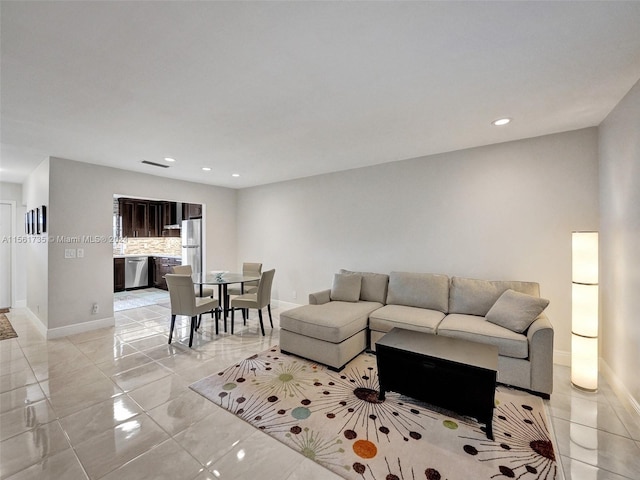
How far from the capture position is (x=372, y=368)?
9.89 feet

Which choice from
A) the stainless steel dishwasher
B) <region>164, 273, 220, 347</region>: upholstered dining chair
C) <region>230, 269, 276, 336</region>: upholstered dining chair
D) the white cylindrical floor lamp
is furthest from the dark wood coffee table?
the stainless steel dishwasher

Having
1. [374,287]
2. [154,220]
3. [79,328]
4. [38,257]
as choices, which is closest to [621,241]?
[374,287]

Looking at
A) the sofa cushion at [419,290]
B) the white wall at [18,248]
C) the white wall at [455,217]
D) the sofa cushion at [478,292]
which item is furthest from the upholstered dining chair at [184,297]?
the white wall at [18,248]

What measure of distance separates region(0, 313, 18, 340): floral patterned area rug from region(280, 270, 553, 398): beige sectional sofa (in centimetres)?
397

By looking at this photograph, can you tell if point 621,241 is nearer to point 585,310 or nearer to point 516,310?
point 585,310

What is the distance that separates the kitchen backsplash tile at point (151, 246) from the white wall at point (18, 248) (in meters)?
2.17

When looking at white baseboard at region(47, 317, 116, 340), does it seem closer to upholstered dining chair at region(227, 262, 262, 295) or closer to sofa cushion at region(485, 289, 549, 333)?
upholstered dining chair at region(227, 262, 262, 295)

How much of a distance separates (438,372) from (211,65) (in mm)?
2738

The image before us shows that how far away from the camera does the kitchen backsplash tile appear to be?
779 centimetres

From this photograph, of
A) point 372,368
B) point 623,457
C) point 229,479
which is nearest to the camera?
point 229,479

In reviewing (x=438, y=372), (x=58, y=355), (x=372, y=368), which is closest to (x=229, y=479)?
(x=438, y=372)

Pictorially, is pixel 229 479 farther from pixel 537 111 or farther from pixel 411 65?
pixel 537 111

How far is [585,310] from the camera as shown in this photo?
2.48 metres

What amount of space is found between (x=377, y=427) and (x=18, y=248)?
731 centimetres
